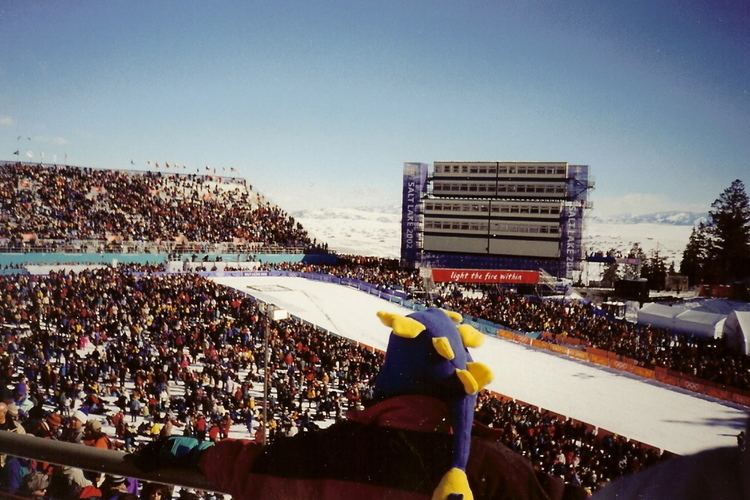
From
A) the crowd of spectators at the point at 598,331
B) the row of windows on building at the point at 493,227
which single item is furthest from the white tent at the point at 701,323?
the row of windows on building at the point at 493,227

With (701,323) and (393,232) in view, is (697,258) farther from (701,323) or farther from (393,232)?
(393,232)

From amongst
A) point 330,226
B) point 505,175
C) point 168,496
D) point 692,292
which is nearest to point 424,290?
point 505,175

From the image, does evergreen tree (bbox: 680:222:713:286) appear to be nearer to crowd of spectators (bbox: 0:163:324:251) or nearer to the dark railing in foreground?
crowd of spectators (bbox: 0:163:324:251)

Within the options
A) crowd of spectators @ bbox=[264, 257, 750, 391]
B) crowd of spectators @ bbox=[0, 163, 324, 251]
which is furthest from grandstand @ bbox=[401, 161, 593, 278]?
crowd of spectators @ bbox=[0, 163, 324, 251]

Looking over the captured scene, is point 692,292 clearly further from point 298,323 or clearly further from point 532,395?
point 298,323

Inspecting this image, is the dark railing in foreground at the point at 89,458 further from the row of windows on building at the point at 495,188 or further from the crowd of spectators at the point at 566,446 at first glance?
the row of windows on building at the point at 495,188

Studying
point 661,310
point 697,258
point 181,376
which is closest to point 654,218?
point 697,258
